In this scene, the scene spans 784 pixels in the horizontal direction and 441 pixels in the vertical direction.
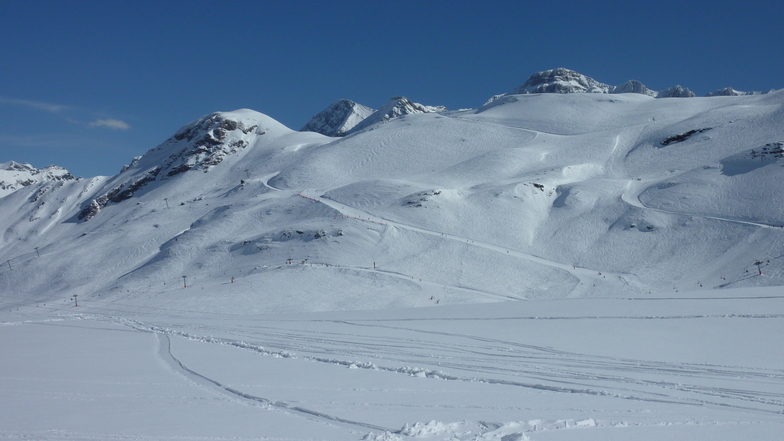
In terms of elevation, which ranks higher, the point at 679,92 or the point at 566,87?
the point at 566,87

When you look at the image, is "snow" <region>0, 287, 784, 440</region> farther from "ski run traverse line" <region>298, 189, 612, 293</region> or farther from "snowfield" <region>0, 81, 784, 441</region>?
"ski run traverse line" <region>298, 189, 612, 293</region>

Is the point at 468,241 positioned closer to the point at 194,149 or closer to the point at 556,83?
the point at 194,149

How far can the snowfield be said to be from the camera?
8188 millimetres

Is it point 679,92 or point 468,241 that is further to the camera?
point 679,92

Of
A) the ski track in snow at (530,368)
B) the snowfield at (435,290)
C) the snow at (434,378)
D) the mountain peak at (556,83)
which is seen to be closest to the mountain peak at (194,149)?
the snowfield at (435,290)

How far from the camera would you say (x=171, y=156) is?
12000cm

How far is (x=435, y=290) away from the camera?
3750cm

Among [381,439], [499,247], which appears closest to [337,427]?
[381,439]

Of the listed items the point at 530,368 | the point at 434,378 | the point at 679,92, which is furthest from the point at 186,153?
the point at 679,92

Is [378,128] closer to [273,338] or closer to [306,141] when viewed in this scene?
[306,141]

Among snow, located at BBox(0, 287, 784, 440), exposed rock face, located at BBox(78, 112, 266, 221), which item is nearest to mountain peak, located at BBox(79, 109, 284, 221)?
exposed rock face, located at BBox(78, 112, 266, 221)

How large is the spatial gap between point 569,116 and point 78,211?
116 metres

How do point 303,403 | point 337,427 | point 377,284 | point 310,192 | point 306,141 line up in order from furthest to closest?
point 306,141 < point 310,192 < point 377,284 < point 303,403 < point 337,427

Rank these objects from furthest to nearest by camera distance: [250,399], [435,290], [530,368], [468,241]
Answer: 1. [468,241]
2. [435,290]
3. [530,368]
4. [250,399]
